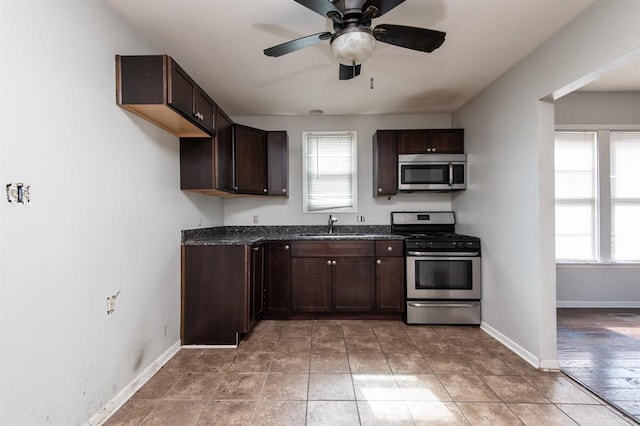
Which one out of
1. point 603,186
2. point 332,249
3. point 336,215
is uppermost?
point 603,186

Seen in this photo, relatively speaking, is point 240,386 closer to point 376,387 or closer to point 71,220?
point 376,387

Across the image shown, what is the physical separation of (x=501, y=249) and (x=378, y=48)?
7.04 feet

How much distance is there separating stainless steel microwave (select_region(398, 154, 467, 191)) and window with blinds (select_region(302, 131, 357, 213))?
0.70 m

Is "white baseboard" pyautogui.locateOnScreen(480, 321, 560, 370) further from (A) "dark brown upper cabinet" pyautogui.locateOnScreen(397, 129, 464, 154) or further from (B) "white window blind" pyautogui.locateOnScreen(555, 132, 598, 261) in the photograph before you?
(A) "dark brown upper cabinet" pyautogui.locateOnScreen(397, 129, 464, 154)

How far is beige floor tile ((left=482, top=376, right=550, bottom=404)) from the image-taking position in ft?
6.12

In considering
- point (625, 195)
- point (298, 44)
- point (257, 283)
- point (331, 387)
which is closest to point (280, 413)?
point (331, 387)

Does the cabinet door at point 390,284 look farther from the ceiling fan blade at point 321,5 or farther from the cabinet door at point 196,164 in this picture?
the ceiling fan blade at point 321,5

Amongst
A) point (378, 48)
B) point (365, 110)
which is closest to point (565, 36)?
point (378, 48)

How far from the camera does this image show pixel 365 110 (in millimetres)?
3688

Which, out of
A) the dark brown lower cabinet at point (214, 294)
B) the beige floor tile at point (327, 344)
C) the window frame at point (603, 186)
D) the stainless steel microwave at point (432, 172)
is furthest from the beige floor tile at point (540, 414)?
the window frame at point (603, 186)

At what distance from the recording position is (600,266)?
3.54m

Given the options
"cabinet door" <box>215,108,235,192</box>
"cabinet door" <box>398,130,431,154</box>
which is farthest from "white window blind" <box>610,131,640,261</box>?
"cabinet door" <box>215,108,235,192</box>

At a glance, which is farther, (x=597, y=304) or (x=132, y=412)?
(x=597, y=304)

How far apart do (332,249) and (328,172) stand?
1.13 meters
